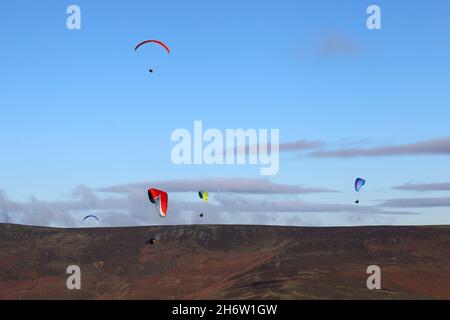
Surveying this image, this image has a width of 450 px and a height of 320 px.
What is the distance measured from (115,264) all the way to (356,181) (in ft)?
221

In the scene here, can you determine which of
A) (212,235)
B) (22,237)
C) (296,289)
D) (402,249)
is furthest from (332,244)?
(22,237)

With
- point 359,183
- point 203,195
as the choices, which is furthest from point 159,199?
point 359,183

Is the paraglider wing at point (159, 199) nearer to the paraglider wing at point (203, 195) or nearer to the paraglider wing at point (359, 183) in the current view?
the paraglider wing at point (203, 195)

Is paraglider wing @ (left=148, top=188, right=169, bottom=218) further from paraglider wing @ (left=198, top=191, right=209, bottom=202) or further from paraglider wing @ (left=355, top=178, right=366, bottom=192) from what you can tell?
paraglider wing @ (left=355, top=178, right=366, bottom=192)

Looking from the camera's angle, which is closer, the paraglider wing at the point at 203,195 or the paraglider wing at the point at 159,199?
the paraglider wing at the point at 159,199

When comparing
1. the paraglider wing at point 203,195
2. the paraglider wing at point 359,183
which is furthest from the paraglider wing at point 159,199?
the paraglider wing at point 359,183

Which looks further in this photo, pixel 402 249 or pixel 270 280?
pixel 402 249

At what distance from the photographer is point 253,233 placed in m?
165

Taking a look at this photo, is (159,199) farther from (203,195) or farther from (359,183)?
(359,183)

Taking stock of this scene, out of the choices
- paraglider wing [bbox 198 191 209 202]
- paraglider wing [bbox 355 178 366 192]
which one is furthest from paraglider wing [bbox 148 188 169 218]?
paraglider wing [bbox 355 178 366 192]

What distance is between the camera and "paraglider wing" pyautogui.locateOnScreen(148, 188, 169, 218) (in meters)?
78.8

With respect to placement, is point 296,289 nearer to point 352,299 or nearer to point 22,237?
point 352,299

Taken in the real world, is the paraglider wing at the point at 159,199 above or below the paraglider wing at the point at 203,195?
below

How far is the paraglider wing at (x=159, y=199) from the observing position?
78812mm
